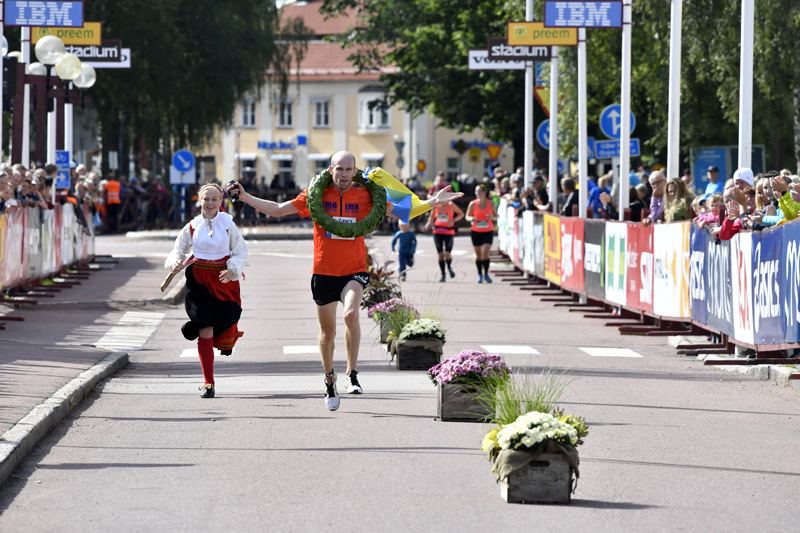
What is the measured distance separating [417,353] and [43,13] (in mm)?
11342

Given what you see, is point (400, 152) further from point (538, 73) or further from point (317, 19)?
point (317, 19)

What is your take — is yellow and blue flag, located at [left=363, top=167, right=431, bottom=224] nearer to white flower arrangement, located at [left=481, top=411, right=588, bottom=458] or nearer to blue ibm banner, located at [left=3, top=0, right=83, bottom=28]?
white flower arrangement, located at [left=481, top=411, right=588, bottom=458]

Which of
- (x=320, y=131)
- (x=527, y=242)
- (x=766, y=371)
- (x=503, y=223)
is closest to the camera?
(x=766, y=371)

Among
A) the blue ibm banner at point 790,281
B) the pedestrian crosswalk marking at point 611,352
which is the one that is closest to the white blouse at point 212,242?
the blue ibm banner at point 790,281

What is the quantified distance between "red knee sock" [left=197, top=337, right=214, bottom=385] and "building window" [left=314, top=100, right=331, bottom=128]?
8730 centimetres

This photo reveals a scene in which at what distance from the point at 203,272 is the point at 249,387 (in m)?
1.11

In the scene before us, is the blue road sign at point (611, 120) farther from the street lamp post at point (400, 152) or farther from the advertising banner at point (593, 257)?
the street lamp post at point (400, 152)

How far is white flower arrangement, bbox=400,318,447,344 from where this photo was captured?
13.6 meters

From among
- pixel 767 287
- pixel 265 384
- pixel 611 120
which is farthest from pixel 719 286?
pixel 611 120

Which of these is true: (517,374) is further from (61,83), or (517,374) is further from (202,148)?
(202,148)

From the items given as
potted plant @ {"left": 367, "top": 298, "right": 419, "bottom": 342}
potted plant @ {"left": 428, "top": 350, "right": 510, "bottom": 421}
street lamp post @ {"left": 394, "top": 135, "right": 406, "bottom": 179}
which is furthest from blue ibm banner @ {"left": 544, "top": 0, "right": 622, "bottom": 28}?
street lamp post @ {"left": 394, "top": 135, "right": 406, "bottom": 179}

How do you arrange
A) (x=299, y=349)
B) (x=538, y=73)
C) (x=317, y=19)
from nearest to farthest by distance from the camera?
(x=299, y=349), (x=538, y=73), (x=317, y=19)

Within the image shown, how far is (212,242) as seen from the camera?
1189 centimetres

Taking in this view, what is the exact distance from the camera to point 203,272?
12.0 meters
